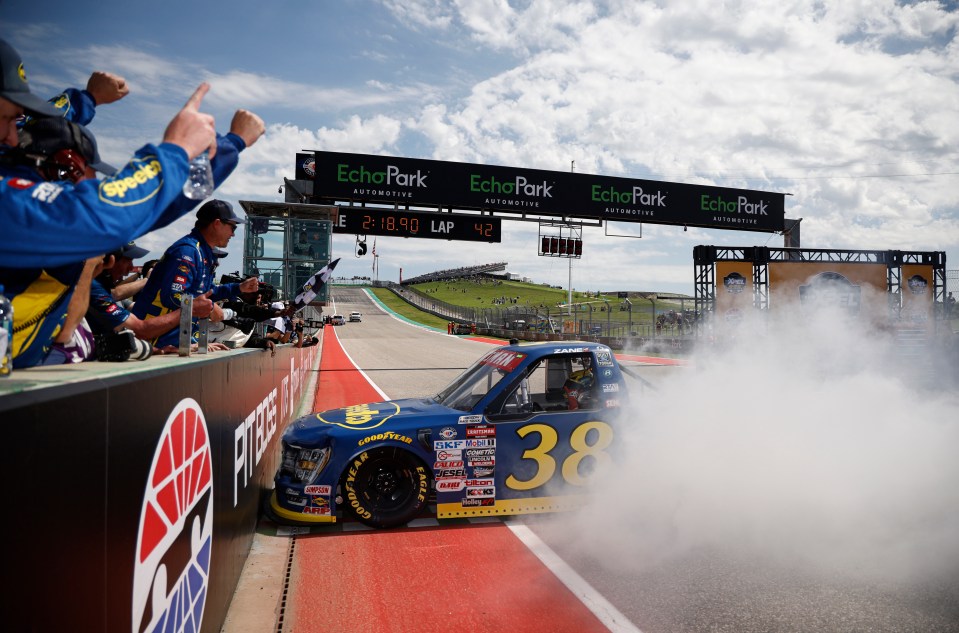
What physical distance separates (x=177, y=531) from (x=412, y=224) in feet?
58.9

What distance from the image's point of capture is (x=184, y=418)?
2375 mm

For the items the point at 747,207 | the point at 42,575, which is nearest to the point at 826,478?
the point at 42,575

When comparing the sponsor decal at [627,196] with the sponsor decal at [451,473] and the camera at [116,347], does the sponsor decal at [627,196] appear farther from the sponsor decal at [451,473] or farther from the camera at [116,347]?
the camera at [116,347]

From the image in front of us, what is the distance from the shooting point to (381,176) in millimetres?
19688

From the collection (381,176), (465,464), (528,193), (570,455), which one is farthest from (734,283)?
(465,464)

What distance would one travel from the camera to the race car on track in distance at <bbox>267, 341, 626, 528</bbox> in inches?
198

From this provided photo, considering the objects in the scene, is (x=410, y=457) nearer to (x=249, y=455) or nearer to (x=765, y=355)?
(x=249, y=455)

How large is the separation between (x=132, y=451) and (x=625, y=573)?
343 cm

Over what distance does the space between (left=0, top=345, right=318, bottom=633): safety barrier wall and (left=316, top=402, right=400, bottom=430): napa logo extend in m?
1.96

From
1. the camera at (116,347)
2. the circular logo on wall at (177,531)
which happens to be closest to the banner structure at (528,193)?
the circular logo on wall at (177,531)

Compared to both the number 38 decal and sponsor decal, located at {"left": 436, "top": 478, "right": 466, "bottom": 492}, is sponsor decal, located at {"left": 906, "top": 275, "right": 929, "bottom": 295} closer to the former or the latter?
the number 38 decal

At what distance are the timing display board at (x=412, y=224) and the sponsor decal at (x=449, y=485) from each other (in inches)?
597

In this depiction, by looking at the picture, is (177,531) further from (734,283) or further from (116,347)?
(734,283)

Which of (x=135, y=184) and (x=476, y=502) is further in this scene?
(x=476, y=502)
